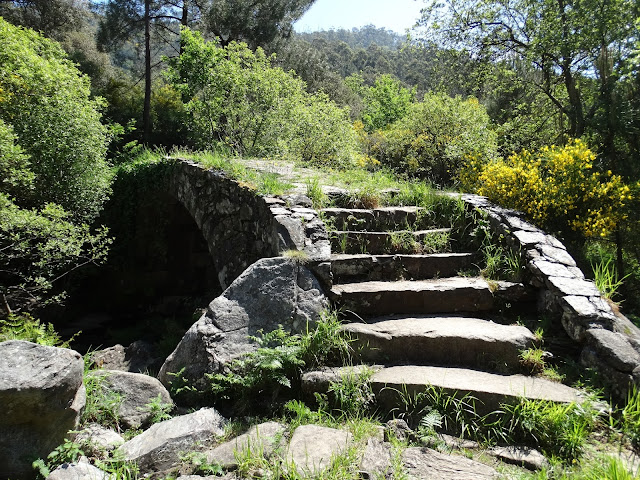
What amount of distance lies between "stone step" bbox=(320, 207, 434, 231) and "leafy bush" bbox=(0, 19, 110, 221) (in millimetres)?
5238

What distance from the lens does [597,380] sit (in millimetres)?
2820

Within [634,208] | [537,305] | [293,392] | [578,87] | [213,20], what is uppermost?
[213,20]

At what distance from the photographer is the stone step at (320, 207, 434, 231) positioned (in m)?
4.52

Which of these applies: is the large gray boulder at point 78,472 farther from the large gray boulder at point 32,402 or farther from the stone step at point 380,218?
the stone step at point 380,218

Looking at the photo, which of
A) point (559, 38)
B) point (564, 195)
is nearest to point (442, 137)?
point (559, 38)

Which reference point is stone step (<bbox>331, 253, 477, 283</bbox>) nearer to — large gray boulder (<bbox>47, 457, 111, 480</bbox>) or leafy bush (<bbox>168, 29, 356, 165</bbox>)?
large gray boulder (<bbox>47, 457, 111, 480</bbox>)

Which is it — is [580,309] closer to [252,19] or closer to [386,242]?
[386,242]

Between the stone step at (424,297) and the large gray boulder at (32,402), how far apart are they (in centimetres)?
198

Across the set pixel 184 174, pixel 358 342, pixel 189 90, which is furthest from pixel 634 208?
pixel 189 90

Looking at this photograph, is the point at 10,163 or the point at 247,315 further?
the point at 10,163

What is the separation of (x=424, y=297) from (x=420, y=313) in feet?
0.47

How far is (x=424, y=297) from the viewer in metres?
3.68

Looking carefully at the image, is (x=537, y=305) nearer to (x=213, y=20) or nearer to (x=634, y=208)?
(x=634, y=208)

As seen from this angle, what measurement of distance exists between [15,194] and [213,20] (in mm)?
12120
